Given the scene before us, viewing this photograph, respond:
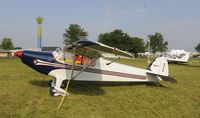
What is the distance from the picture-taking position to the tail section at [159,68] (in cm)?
972

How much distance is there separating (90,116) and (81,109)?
25.5 inches

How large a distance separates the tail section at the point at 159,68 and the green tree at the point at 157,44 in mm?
111633

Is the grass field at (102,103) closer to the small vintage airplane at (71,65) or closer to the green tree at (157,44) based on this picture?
the small vintage airplane at (71,65)

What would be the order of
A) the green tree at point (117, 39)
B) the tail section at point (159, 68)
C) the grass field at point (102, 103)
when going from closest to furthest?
1. the grass field at point (102, 103)
2. the tail section at point (159, 68)
3. the green tree at point (117, 39)

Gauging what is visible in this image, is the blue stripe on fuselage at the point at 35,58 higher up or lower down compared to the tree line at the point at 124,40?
lower down

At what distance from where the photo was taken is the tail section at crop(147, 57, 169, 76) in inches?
383

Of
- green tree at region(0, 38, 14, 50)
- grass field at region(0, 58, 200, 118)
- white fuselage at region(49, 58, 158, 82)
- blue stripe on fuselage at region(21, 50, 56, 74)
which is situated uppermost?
green tree at region(0, 38, 14, 50)

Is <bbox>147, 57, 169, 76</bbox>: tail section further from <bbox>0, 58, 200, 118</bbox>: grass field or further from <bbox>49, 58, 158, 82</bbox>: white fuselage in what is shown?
<bbox>0, 58, 200, 118</bbox>: grass field

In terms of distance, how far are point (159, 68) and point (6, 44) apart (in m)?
92.5

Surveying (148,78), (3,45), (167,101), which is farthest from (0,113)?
(3,45)

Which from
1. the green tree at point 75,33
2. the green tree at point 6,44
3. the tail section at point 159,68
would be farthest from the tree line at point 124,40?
the tail section at point 159,68

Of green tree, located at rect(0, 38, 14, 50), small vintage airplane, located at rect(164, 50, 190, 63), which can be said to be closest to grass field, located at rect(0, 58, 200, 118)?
small vintage airplane, located at rect(164, 50, 190, 63)

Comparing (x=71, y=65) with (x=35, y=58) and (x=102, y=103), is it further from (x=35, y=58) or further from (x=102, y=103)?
(x=102, y=103)

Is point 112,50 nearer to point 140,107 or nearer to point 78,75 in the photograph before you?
point 140,107
